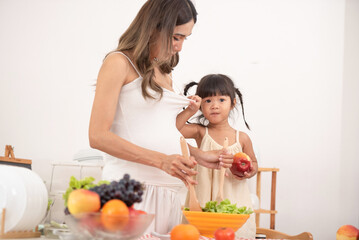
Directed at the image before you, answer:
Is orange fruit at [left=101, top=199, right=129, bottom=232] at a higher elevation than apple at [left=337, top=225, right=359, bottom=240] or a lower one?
higher

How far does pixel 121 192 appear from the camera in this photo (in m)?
0.65

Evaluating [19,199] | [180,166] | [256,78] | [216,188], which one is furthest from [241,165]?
[256,78]

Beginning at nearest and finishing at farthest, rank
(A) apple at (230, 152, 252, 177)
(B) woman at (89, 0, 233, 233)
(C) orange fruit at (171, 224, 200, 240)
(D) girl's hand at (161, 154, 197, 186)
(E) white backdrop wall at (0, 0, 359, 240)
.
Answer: (C) orange fruit at (171, 224, 200, 240)
(D) girl's hand at (161, 154, 197, 186)
(B) woman at (89, 0, 233, 233)
(A) apple at (230, 152, 252, 177)
(E) white backdrop wall at (0, 0, 359, 240)

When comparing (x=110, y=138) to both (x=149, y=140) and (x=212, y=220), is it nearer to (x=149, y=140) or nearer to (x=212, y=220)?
(x=149, y=140)

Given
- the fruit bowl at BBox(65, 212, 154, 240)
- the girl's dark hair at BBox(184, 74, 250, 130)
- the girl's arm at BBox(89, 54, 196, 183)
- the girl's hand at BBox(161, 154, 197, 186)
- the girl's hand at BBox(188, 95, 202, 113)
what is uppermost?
the girl's dark hair at BBox(184, 74, 250, 130)

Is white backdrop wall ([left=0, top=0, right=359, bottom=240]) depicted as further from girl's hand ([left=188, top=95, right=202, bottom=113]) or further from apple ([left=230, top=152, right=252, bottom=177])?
girl's hand ([left=188, top=95, right=202, bottom=113])

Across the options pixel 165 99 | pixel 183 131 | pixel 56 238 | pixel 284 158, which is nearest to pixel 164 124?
pixel 165 99

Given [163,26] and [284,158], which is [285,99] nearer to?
[284,158]

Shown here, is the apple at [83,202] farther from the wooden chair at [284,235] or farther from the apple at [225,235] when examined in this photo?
the wooden chair at [284,235]

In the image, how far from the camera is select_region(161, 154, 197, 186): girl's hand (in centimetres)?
94

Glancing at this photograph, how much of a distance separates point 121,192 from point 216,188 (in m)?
1.13

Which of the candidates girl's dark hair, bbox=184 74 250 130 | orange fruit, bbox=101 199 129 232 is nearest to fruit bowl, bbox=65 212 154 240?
orange fruit, bbox=101 199 129 232

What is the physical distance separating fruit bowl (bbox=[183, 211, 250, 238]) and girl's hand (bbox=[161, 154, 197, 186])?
0.10 m

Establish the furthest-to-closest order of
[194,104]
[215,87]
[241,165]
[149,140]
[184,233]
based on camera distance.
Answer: [215,87]
[241,165]
[194,104]
[149,140]
[184,233]
